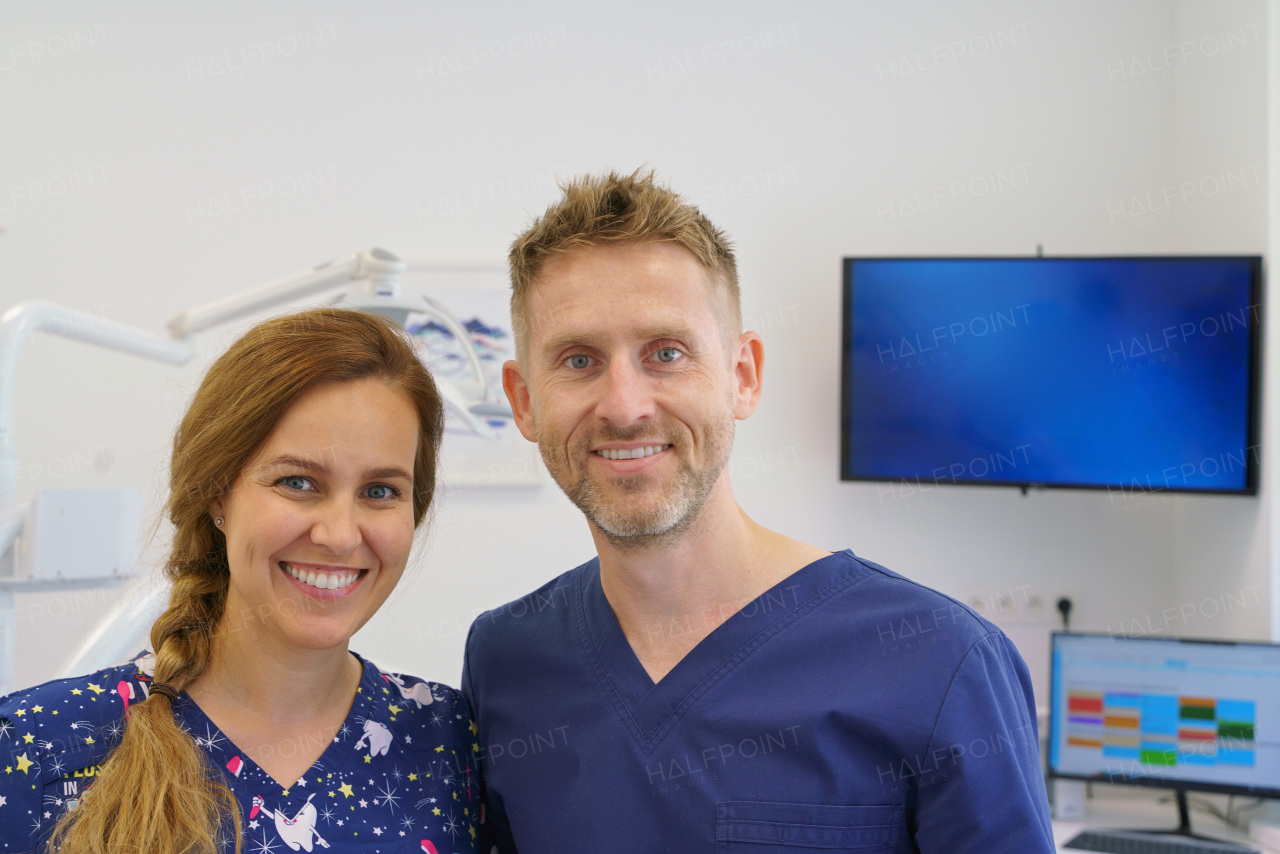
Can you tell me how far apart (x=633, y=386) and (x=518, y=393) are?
9.6 inches

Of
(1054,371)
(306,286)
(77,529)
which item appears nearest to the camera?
(77,529)

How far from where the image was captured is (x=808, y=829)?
109 cm

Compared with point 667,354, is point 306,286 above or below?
above

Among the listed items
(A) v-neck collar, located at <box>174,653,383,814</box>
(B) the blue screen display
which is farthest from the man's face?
(B) the blue screen display

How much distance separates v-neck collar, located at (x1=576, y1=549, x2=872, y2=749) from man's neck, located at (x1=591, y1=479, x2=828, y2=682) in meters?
0.01

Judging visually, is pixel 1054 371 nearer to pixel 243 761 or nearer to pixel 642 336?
pixel 642 336

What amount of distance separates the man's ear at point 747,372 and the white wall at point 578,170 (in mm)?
1374

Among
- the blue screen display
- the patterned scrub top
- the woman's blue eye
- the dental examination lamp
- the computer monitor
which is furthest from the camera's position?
the blue screen display

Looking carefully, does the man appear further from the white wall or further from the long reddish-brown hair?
the white wall

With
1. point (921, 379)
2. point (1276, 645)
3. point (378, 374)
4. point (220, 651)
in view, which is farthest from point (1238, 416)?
point (220, 651)

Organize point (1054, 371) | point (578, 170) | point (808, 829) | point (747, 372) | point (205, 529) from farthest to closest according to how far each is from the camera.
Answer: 1. point (578, 170)
2. point (1054, 371)
3. point (747, 372)
4. point (205, 529)
5. point (808, 829)

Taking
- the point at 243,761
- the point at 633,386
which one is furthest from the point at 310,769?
the point at 633,386

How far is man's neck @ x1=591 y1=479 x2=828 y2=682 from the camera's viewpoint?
1.24 meters

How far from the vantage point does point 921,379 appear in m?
2.45
